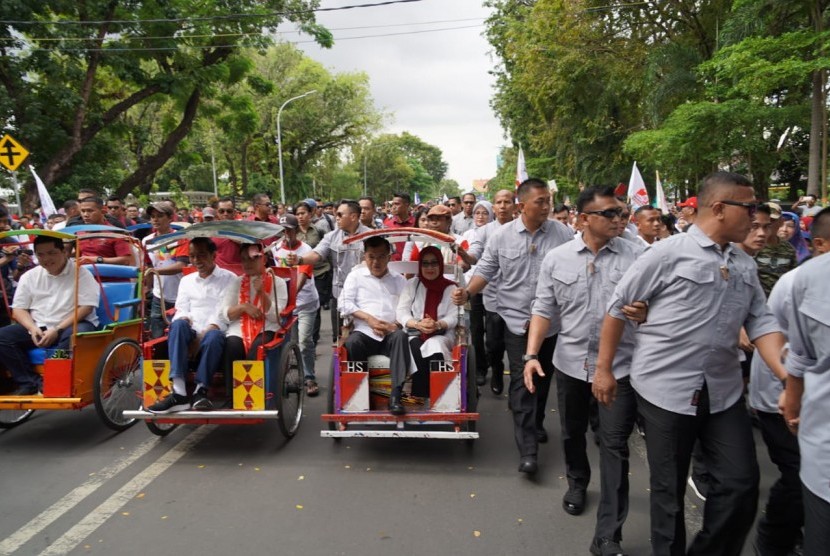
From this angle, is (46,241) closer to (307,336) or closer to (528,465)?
(307,336)

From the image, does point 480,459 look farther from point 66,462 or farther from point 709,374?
point 66,462

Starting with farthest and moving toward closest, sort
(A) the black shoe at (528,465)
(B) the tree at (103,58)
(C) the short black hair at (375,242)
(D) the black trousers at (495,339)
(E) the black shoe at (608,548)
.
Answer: (B) the tree at (103,58) < (D) the black trousers at (495,339) < (C) the short black hair at (375,242) < (A) the black shoe at (528,465) < (E) the black shoe at (608,548)

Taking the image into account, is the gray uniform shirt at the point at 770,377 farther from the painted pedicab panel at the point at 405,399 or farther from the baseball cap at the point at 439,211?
the baseball cap at the point at 439,211

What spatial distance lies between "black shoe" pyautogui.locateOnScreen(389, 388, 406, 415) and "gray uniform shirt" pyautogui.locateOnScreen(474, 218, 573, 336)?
1.03 m

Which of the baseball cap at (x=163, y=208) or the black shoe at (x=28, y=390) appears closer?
the black shoe at (x=28, y=390)

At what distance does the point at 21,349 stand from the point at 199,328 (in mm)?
1563

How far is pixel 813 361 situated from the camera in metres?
2.20

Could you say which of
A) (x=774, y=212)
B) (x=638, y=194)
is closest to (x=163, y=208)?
(x=774, y=212)

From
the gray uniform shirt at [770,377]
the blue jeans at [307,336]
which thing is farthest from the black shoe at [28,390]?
the gray uniform shirt at [770,377]

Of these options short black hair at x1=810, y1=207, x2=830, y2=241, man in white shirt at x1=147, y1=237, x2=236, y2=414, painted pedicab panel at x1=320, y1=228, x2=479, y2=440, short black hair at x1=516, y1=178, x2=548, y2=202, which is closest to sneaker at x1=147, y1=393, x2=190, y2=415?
man in white shirt at x1=147, y1=237, x2=236, y2=414

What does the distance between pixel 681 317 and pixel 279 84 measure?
40.5 metres

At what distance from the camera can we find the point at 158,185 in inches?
1880

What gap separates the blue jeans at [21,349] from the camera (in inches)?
201

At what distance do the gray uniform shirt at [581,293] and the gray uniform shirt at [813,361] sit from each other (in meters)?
1.27
